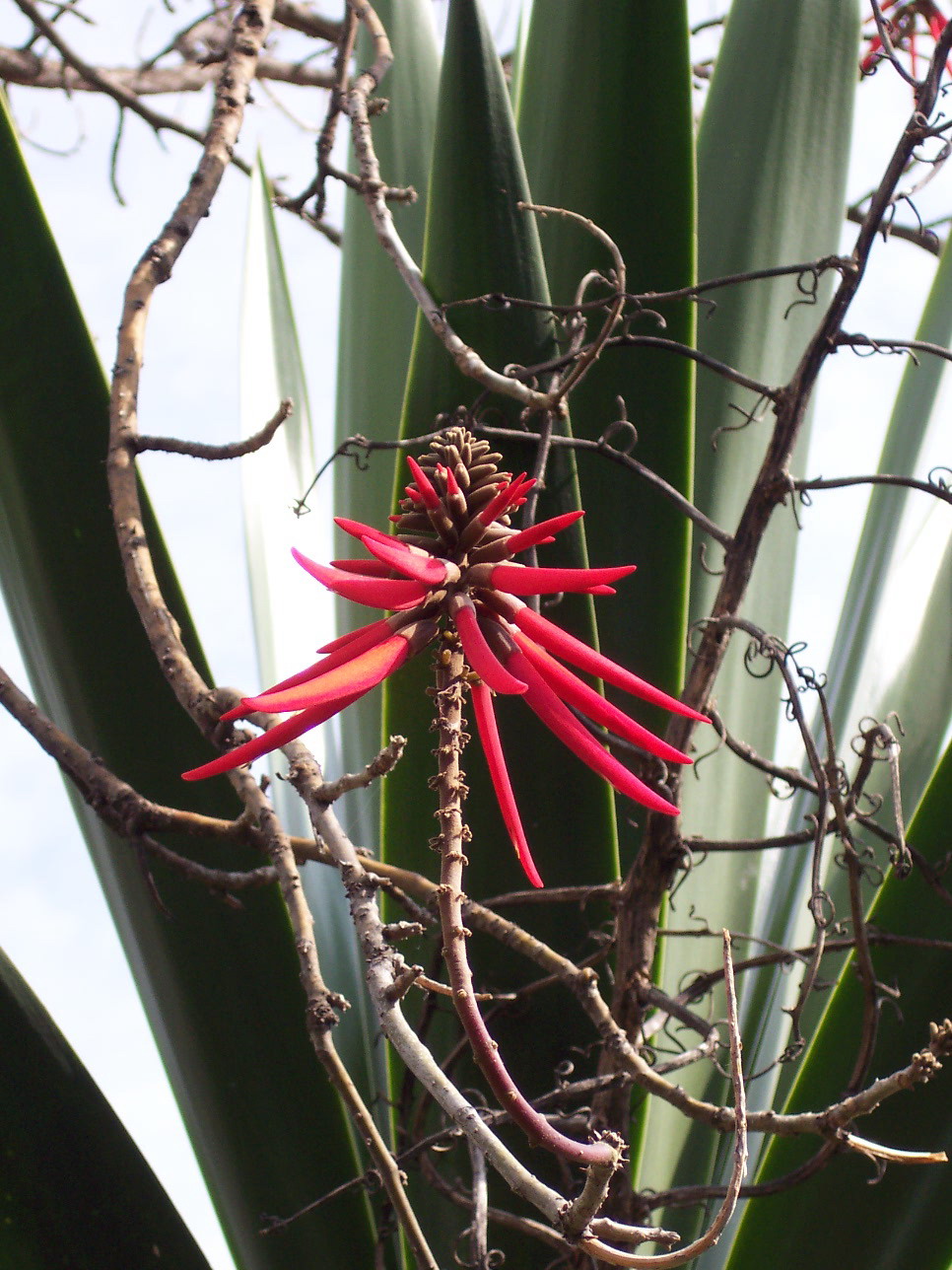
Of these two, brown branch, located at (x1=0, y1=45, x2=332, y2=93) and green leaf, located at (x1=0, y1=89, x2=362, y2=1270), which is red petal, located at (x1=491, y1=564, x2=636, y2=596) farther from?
brown branch, located at (x1=0, y1=45, x2=332, y2=93)

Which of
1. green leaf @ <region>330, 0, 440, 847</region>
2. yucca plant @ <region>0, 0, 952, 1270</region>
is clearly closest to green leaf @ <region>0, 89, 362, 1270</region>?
yucca plant @ <region>0, 0, 952, 1270</region>

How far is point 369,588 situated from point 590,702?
78 mm

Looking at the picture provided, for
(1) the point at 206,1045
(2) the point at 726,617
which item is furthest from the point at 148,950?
(2) the point at 726,617

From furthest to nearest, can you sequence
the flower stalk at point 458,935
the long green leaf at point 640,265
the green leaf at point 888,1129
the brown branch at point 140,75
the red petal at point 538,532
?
the brown branch at point 140,75
the long green leaf at point 640,265
the green leaf at point 888,1129
the red petal at point 538,532
the flower stalk at point 458,935

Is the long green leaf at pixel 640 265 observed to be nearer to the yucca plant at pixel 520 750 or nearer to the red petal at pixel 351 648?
the yucca plant at pixel 520 750

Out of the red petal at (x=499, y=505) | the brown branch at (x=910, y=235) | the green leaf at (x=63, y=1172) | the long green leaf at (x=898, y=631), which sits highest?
the brown branch at (x=910, y=235)

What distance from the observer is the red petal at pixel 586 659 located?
0.36m

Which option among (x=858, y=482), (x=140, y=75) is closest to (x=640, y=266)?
(x=858, y=482)

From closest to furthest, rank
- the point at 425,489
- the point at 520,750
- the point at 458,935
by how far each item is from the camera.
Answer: the point at 458,935 < the point at 425,489 < the point at 520,750

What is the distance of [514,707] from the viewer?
0.71 metres

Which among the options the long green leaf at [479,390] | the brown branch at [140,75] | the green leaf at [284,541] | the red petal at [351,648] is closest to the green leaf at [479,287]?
the long green leaf at [479,390]

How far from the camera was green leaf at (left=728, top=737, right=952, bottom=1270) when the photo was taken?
69 centimetres

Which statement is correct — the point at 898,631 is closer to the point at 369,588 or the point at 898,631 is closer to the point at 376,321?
the point at 376,321

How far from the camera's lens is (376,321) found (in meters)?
1.16
